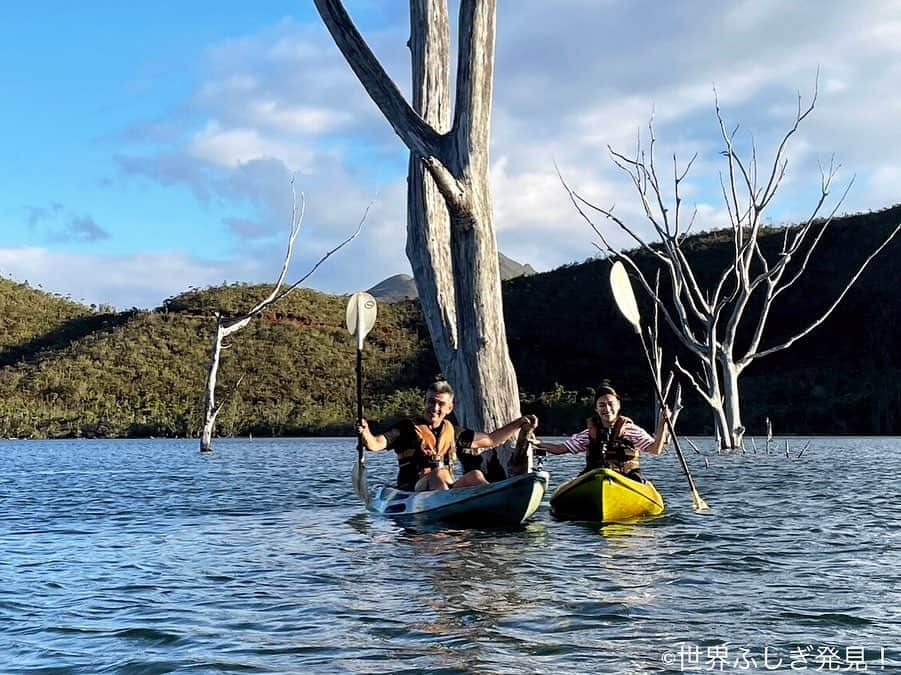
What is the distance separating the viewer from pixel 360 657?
518 cm

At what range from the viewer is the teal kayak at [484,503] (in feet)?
34.0

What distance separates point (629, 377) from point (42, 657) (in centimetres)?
5120

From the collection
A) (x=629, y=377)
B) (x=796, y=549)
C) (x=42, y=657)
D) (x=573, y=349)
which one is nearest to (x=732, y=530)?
(x=796, y=549)

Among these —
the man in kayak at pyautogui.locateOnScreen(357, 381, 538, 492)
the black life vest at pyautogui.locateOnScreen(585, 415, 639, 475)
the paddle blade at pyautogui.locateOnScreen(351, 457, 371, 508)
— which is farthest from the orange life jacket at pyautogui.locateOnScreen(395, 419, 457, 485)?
the black life vest at pyautogui.locateOnScreen(585, 415, 639, 475)

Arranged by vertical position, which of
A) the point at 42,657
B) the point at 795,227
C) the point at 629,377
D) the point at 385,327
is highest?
the point at 795,227

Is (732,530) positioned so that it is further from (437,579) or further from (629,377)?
(629,377)

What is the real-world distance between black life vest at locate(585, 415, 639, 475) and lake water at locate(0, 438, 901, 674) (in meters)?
0.79

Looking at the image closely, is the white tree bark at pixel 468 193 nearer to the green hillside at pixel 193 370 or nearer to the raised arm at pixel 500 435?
the raised arm at pixel 500 435

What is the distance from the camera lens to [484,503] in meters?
10.5

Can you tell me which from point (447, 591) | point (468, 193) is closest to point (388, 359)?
point (468, 193)

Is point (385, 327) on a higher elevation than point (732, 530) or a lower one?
higher

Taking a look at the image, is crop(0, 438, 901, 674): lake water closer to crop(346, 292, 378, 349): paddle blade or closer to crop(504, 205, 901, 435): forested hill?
crop(346, 292, 378, 349): paddle blade

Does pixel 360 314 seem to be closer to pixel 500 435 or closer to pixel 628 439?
pixel 500 435

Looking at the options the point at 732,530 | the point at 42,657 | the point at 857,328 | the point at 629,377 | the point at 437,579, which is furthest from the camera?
the point at 857,328
